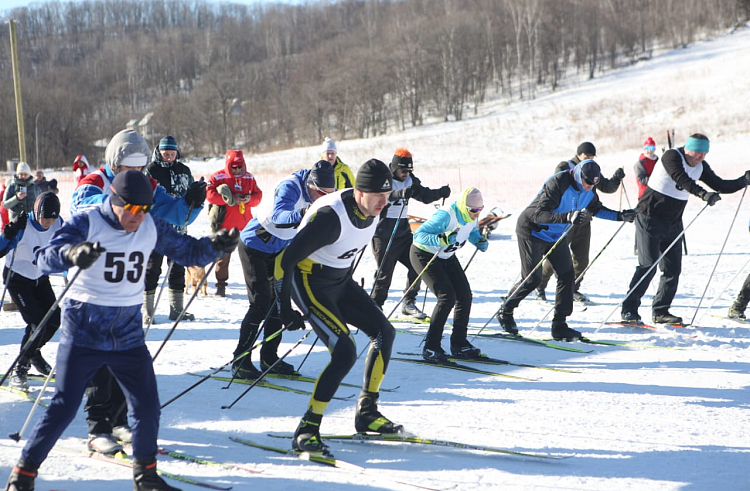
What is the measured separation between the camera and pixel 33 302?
5.05 metres

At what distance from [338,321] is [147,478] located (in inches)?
50.2

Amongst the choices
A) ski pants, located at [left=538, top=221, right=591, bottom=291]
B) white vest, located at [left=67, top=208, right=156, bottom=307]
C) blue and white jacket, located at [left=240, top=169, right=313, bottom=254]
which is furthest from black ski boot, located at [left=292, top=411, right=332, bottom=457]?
ski pants, located at [left=538, top=221, right=591, bottom=291]

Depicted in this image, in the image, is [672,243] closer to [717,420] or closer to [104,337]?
[717,420]

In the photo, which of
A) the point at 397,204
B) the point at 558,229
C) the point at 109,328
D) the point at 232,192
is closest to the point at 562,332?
the point at 558,229

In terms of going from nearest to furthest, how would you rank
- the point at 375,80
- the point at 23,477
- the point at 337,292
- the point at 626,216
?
the point at 23,477
the point at 337,292
the point at 626,216
the point at 375,80

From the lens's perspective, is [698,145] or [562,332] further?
[698,145]

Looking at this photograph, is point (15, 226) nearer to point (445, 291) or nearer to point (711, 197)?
point (445, 291)

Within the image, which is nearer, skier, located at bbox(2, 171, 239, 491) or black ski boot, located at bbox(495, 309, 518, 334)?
skier, located at bbox(2, 171, 239, 491)

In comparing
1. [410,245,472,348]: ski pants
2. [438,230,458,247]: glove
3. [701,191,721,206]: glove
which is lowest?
[410,245,472,348]: ski pants

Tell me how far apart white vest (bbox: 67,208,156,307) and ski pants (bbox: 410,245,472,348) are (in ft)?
9.85

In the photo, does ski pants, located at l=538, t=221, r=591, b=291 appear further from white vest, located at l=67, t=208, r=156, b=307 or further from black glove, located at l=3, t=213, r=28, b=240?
white vest, located at l=67, t=208, r=156, b=307

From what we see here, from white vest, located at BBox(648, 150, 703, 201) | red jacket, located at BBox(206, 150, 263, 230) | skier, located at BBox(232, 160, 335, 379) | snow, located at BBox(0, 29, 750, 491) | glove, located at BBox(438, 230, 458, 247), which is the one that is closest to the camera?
snow, located at BBox(0, 29, 750, 491)

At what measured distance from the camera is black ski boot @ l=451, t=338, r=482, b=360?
602 cm

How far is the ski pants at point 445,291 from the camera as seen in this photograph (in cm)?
586
